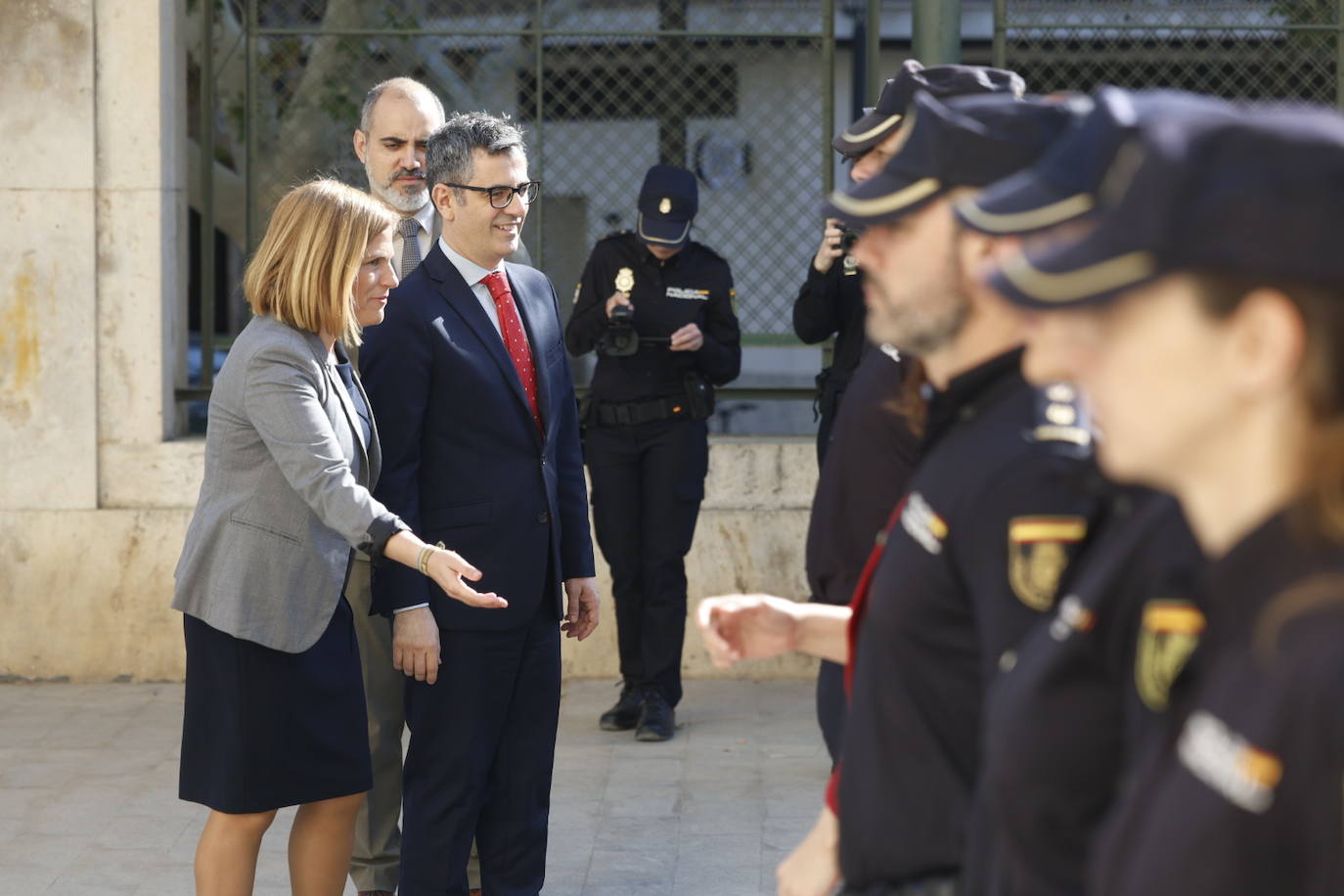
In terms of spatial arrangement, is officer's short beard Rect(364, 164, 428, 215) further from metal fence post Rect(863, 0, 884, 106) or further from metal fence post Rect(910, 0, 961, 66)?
metal fence post Rect(863, 0, 884, 106)

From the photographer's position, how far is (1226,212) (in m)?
1.21

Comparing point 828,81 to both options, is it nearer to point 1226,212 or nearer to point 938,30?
point 938,30

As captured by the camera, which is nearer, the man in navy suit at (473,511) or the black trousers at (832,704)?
the black trousers at (832,704)

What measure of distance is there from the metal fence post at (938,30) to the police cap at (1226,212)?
4729 mm

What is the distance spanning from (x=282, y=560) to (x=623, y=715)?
9.50ft

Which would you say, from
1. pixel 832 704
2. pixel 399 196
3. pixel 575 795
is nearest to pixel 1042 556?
pixel 832 704

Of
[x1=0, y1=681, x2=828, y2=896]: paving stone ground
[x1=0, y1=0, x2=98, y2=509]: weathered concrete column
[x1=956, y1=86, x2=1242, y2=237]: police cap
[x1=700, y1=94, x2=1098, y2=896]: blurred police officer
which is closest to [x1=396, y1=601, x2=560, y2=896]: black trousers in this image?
[x1=0, y1=681, x2=828, y2=896]: paving stone ground

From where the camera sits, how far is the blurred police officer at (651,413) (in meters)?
6.20

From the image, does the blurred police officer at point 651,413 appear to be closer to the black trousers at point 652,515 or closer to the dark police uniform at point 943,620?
the black trousers at point 652,515

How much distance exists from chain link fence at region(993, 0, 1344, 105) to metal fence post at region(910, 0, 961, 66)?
1.35 meters

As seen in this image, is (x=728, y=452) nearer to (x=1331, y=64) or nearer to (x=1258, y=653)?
(x=1331, y=64)

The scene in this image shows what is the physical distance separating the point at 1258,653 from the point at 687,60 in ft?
21.0

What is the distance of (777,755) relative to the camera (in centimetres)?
600

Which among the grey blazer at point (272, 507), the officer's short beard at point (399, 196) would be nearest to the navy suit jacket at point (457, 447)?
the grey blazer at point (272, 507)
